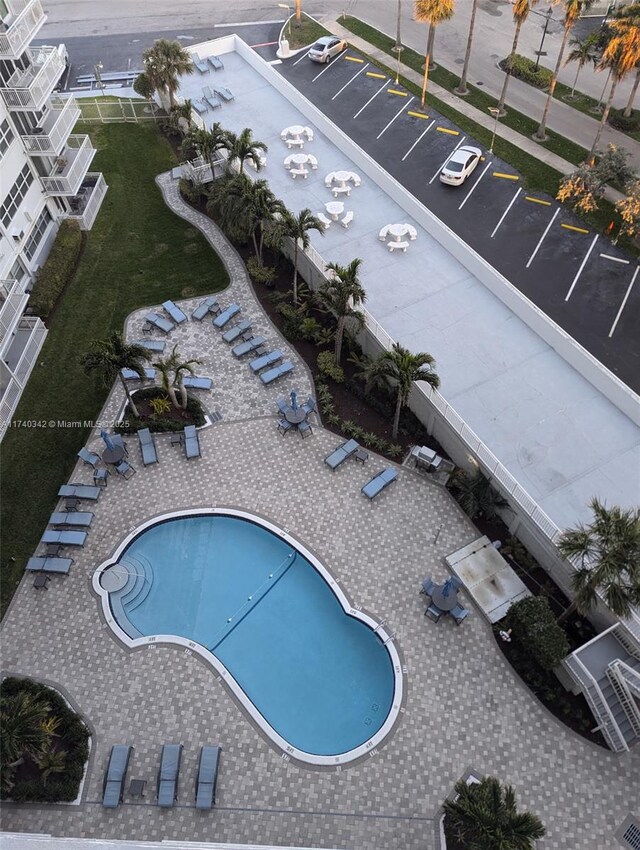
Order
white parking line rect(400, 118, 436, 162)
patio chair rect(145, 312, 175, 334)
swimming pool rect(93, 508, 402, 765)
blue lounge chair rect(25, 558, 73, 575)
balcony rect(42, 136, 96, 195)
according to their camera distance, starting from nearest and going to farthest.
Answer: swimming pool rect(93, 508, 402, 765) → blue lounge chair rect(25, 558, 73, 575) → patio chair rect(145, 312, 175, 334) → balcony rect(42, 136, 96, 195) → white parking line rect(400, 118, 436, 162)

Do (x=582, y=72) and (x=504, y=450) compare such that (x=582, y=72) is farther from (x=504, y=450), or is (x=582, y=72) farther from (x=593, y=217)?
(x=504, y=450)

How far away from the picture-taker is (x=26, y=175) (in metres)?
33.8

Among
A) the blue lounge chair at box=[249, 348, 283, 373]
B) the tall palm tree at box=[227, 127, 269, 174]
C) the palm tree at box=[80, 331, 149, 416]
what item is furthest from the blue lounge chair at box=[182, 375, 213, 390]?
the tall palm tree at box=[227, 127, 269, 174]

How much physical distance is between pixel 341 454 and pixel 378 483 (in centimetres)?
213

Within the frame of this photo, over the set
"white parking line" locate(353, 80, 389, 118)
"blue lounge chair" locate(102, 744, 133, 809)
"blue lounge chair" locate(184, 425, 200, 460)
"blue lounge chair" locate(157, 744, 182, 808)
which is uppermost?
"white parking line" locate(353, 80, 389, 118)

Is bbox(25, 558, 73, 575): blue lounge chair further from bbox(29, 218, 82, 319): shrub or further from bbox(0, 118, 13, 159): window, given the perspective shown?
bbox(0, 118, 13, 159): window

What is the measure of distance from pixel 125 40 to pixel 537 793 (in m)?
64.9

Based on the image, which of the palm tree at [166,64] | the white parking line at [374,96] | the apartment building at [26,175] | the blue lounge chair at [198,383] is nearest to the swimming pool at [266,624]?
the blue lounge chair at [198,383]

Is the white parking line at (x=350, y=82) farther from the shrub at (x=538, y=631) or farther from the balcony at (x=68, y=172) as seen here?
the shrub at (x=538, y=631)

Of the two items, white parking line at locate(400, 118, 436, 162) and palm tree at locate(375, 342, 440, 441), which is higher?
white parking line at locate(400, 118, 436, 162)

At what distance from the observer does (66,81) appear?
5156cm

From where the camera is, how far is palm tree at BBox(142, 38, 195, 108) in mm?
39875

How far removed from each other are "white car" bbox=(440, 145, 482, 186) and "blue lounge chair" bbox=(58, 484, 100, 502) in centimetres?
2907

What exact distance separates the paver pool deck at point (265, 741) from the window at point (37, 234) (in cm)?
1358
